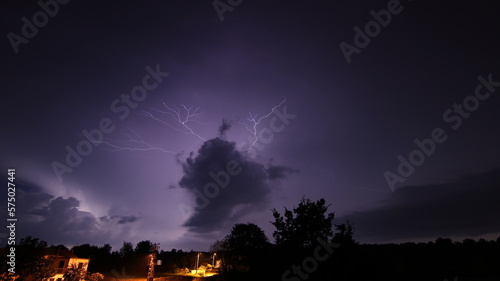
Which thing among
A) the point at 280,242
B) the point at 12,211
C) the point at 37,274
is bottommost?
the point at 37,274

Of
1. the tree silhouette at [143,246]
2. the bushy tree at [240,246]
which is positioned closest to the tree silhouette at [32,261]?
the bushy tree at [240,246]

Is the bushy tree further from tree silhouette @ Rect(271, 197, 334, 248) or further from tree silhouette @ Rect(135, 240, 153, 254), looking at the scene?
tree silhouette @ Rect(135, 240, 153, 254)

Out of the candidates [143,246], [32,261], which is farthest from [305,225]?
[143,246]

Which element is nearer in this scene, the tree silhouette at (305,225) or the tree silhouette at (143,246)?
the tree silhouette at (305,225)

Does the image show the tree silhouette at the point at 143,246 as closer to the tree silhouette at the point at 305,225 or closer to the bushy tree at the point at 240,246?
the bushy tree at the point at 240,246

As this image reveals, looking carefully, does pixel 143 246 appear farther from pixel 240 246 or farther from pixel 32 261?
pixel 32 261

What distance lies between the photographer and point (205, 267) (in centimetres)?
4684

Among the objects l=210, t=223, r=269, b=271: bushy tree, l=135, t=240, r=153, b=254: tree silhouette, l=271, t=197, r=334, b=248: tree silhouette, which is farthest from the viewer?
l=135, t=240, r=153, b=254: tree silhouette

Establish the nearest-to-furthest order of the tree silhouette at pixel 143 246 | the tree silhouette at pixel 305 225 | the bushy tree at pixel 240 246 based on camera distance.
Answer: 1. the tree silhouette at pixel 305 225
2. the bushy tree at pixel 240 246
3. the tree silhouette at pixel 143 246

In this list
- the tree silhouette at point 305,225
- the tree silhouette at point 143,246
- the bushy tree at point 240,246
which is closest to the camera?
the tree silhouette at point 305,225

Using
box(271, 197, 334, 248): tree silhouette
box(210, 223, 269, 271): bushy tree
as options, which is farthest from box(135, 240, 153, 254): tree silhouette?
box(271, 197, 334, 248): tree silhouette

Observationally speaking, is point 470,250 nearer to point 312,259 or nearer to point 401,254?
point 401,254

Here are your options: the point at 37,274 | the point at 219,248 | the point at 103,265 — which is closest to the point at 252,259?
the point at 37,274

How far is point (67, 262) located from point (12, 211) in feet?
75.9
